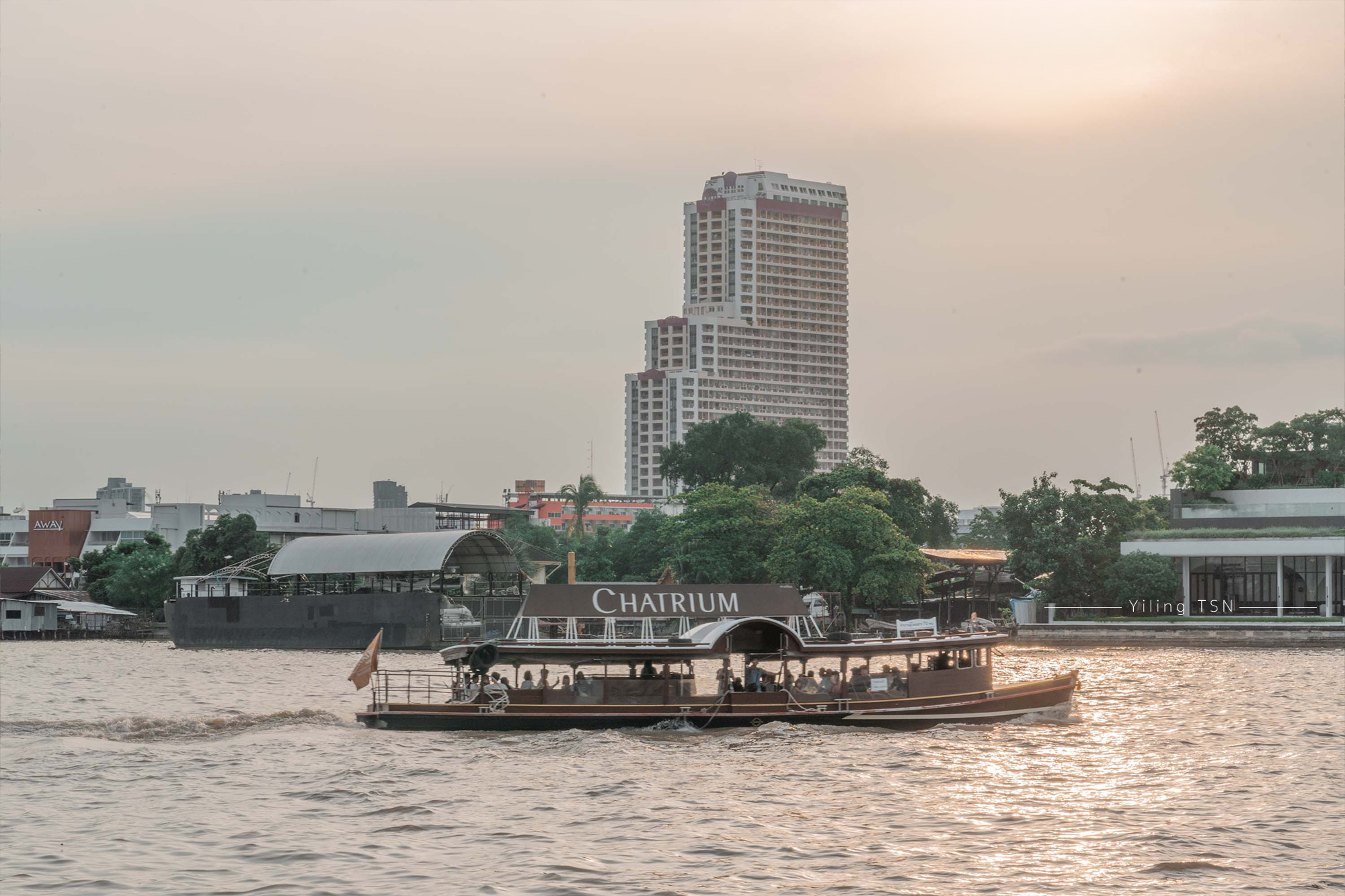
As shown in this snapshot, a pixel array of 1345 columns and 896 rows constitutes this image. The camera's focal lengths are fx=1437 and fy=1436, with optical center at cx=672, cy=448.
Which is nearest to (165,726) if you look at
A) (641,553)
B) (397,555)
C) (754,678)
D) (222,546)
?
(754,678)

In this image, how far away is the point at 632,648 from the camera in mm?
32562

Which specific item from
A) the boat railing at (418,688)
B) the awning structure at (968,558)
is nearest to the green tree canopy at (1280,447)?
the awning structure at (968,558)

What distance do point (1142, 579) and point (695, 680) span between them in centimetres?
4557

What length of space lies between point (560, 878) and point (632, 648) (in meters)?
13.6

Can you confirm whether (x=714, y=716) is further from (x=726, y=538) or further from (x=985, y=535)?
(x=985, y=535)

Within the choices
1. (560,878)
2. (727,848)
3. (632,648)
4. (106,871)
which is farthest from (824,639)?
(106,871)

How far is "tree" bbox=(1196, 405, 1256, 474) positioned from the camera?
268 ft

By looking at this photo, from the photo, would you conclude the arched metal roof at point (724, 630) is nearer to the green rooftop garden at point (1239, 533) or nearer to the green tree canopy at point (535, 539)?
the green rooftop garden at point (1239, 533)

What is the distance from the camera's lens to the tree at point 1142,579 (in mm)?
73312

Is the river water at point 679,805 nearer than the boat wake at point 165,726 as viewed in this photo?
Yes

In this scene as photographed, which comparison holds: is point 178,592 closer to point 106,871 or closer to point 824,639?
point 824,639

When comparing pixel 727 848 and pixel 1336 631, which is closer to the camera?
pixel 727 848

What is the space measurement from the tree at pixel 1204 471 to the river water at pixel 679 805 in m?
42.3

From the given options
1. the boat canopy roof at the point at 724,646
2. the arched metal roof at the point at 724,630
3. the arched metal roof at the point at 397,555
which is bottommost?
the boat canopy roof at the point at 724,646
